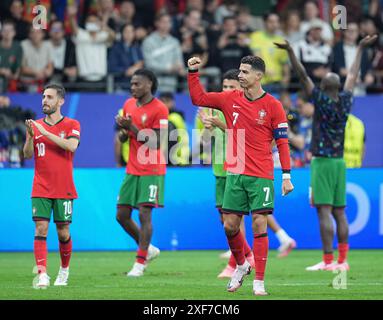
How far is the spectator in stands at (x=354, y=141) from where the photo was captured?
18.5 m

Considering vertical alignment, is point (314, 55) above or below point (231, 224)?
above

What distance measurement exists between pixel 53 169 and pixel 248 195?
99.0 inches

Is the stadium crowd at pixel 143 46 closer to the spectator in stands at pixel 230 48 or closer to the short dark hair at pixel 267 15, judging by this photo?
the spectator in stands at pixel 230 48

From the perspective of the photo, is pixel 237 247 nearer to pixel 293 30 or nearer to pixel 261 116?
pixel 261 116

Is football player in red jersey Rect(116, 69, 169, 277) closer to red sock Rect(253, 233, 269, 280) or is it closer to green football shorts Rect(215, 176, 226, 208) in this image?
green football shorts Rect(215, 176, 226, 208)

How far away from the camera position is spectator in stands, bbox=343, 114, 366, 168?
18.5 meters

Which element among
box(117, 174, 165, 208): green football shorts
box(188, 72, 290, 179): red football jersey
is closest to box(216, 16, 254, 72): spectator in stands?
box(117, 174, 165, 208): green football shorts

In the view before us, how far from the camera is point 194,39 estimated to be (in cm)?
2302

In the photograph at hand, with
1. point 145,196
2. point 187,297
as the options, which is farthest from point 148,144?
point 187,297

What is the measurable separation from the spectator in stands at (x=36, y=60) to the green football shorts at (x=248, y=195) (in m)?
10.8

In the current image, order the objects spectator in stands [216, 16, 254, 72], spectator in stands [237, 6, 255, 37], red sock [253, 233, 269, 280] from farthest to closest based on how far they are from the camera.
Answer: spectator in stands [237, 6, 255, 37] → spectator in stands [216, 16, 254, 72] → red sock [253, 233, 269, 280]

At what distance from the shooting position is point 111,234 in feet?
62.5

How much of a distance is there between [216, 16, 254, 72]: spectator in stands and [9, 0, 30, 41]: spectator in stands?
4.12 metres

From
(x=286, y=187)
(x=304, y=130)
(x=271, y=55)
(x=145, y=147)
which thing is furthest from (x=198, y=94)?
(x=271, y=55)
